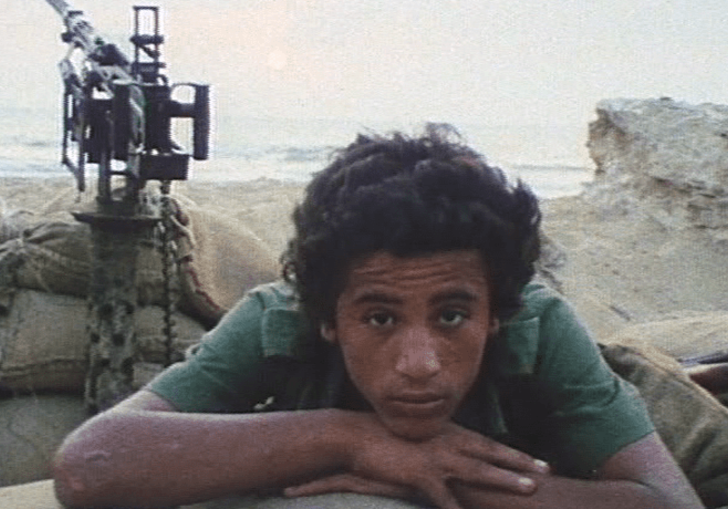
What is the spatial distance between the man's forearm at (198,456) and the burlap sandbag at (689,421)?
91 centimetres

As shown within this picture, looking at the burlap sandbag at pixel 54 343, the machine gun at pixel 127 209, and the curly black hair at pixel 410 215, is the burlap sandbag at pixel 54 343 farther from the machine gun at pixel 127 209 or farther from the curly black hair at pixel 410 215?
the curly black hair at pixel 410 215

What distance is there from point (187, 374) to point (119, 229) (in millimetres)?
1430

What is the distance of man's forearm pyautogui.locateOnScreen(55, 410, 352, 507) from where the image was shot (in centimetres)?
221

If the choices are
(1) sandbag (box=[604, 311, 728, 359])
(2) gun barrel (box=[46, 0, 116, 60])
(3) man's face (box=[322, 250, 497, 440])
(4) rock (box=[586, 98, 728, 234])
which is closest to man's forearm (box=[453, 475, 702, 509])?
(3) man's face (box=[322, 250, 497, 440])

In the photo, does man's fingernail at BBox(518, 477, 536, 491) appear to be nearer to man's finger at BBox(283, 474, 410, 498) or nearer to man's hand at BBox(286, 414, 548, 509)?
man's hand at BBox(286, 414, 548, 509)

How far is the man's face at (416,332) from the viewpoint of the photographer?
207 cm

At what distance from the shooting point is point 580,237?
869 centimetres

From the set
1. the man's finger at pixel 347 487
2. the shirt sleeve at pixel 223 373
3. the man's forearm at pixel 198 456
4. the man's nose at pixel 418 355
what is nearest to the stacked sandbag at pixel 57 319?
the shirt sleeve at pixel 223 373

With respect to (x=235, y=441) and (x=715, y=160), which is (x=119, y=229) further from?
(x=715, y=160)

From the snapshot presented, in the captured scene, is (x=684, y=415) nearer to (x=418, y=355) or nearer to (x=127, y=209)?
(x=418, y=355)

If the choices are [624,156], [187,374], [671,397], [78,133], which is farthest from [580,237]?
[187,374]

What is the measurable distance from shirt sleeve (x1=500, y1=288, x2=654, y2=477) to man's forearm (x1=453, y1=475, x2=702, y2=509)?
0.24 feet

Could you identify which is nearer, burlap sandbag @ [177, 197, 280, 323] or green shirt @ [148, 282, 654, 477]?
green shirt @ [148, 282, 654, 477]

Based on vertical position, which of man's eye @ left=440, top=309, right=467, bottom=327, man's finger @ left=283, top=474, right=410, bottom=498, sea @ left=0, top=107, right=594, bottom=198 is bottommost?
sea @ left=0, top=107, right=594, bottom=198
